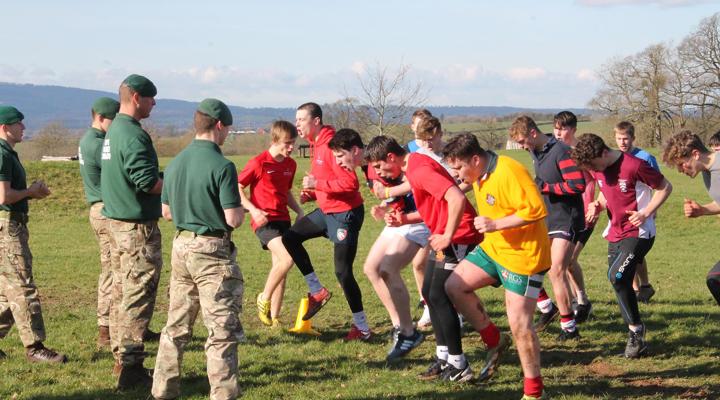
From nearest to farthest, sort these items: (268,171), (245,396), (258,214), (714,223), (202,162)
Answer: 1. (202,162)
2. (245,396)
3. (258,214)
4. (268,171)
5. (714,223)

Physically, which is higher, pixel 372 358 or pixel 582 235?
pixel 582 235

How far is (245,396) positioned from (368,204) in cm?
2276

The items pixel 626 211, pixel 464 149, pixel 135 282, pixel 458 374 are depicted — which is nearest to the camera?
pixel 464 149

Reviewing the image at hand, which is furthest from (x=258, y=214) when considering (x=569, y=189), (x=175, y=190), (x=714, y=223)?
(x=714, y=223)

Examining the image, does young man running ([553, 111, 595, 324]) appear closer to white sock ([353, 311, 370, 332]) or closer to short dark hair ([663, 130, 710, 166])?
short dark hair ([663, 130, 710, 166])

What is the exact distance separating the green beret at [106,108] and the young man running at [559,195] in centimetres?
416

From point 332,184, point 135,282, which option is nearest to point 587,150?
point 332,184

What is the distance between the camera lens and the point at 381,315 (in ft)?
33.9

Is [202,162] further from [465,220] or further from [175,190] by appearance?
[465,220]

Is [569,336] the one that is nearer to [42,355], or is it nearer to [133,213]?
[133,213]

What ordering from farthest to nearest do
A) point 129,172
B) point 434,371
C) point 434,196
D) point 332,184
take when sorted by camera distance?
point 332,184 < point 434,371 < point 129,172 < point 434,196

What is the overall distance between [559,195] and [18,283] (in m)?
5.49

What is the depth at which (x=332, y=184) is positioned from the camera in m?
8.72

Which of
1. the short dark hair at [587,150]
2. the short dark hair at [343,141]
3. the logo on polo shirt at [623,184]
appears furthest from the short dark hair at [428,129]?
the logo on polo shirt at [623,184]
